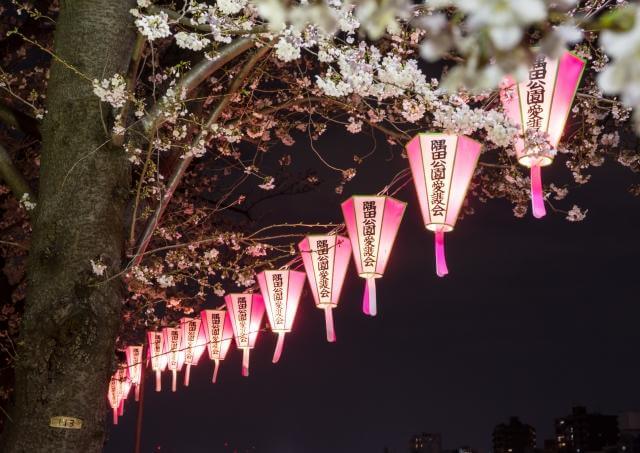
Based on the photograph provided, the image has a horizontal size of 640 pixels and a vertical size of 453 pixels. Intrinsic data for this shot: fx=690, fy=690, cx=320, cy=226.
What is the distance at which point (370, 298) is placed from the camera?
31.1ft

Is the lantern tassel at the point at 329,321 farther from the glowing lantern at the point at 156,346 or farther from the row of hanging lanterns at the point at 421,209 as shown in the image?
the glowing lantern at the point at 156,346

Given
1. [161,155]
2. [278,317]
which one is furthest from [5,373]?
[161,155]

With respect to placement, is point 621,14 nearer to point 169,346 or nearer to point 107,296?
point 107,296

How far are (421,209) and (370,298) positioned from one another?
2.04 m

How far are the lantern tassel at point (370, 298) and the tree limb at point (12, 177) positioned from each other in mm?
4755

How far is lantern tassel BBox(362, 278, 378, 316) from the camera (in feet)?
31.0

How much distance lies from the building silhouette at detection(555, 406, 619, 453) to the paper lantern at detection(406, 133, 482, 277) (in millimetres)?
123633

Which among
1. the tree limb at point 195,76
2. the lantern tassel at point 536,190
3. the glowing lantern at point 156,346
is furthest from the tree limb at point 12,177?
the glowing lantern at point 156,346

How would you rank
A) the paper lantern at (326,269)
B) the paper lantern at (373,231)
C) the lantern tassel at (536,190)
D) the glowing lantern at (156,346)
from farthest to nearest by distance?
the glowing lantern at (156,346)
the paper lantern at (326,269)
the paper lantern at (373,231)
the lantern tassel at (536,190)

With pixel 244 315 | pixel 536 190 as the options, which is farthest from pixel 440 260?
pixel 244 315

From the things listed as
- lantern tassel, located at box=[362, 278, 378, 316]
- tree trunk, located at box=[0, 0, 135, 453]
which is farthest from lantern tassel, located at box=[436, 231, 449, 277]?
tree trunk, located at box=[0, 0, 135, 453]

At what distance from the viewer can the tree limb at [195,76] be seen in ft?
20.6

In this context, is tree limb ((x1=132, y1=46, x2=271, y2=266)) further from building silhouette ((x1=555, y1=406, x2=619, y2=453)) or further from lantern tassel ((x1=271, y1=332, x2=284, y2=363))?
building silhouette ((x1=555, y1=406, x2=619, y2=453))

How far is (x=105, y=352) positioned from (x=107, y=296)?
0.46m
